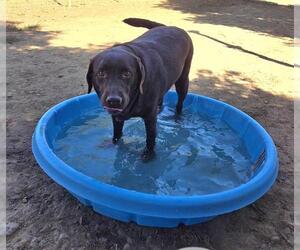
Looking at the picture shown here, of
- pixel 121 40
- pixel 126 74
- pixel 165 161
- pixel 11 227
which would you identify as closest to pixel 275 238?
pixel 165 161

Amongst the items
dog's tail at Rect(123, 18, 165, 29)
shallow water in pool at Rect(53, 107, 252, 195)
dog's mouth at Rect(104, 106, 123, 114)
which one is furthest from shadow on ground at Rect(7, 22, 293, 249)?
dog's tail at Rect(123, 18, 165, 29)

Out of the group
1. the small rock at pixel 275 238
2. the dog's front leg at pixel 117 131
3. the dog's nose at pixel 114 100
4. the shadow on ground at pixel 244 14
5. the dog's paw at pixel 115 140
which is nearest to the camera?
the dog's nose at pixel 114 100

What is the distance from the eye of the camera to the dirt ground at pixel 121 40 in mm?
2801

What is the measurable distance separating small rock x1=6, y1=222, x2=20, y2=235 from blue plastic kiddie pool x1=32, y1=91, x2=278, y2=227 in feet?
1.36

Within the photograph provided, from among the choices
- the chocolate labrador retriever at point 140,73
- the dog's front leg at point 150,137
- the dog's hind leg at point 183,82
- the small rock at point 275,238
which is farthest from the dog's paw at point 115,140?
the small rock at point 275,238

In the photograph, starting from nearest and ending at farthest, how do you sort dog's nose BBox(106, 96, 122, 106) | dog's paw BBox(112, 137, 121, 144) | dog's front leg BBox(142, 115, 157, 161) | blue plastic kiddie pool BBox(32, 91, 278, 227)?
blue plastic kiddie pool BBox(32, 91, 278, 227), dog's nose BBox(106, 96, 122, 106), dog's front leg BBox(142, 115, 157, 161), dog's paw BBox(112, 137, 121, 144)

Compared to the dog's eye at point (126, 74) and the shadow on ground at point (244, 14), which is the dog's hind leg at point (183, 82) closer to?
the dog's eye at point (126, 74)

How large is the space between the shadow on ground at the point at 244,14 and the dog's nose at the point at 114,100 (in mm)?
6824

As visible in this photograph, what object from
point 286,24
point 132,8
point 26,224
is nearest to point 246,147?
point 26,224

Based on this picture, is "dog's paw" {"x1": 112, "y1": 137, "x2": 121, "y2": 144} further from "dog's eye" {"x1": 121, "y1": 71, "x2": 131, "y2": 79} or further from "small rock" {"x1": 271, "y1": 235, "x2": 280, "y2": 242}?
"small rock" {"x1": 271, "y1": 235, "x2": 280, "y2": 242}

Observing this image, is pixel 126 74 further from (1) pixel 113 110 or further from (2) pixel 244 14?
(2) pixel 244 14

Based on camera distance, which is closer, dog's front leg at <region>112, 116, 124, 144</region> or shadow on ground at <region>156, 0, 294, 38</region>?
dog's front leg at <region>112, 116, 124, 144</region>

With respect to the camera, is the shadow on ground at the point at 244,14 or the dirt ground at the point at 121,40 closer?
the dirt ground at the point at 121,40

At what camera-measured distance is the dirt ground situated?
9.19ft
